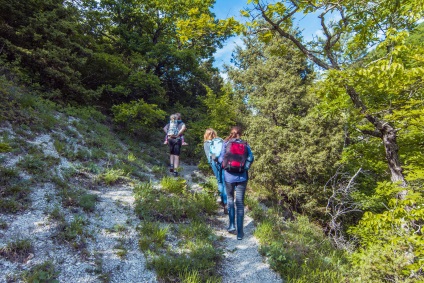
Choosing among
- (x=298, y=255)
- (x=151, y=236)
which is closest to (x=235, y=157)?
(x=151, y=236)

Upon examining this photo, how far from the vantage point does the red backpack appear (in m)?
4.73

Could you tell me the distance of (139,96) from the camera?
12.6 m

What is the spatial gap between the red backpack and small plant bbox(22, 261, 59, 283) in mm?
3124

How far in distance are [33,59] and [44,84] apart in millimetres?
923

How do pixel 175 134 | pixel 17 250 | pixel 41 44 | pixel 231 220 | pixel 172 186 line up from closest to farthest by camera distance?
1. pixel 17 250
2. pixel 231 220
3. pixel 172 186
4. pixel 175 134
5. pixel 41 44

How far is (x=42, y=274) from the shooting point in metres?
2.84

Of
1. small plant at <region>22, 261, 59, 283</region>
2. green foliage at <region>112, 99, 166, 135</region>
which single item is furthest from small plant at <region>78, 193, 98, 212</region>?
green foliage at <region>112, 99, 166, 135</region>

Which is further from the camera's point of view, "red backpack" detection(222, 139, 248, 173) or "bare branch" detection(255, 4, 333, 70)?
"bare branch" detection(255, 4, 333, 70)

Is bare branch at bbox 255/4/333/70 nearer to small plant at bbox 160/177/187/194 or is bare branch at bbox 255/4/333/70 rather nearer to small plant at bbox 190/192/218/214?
small plant at bbox 190/192/218/214

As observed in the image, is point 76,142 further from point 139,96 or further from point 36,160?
point 139,96

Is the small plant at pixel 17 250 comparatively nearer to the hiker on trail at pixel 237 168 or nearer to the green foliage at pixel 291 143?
the hiker on trail at pixel 237 168

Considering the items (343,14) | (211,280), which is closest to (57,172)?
(211,280)

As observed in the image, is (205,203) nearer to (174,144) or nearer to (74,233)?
(174,144)

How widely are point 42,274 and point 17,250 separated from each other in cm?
65
